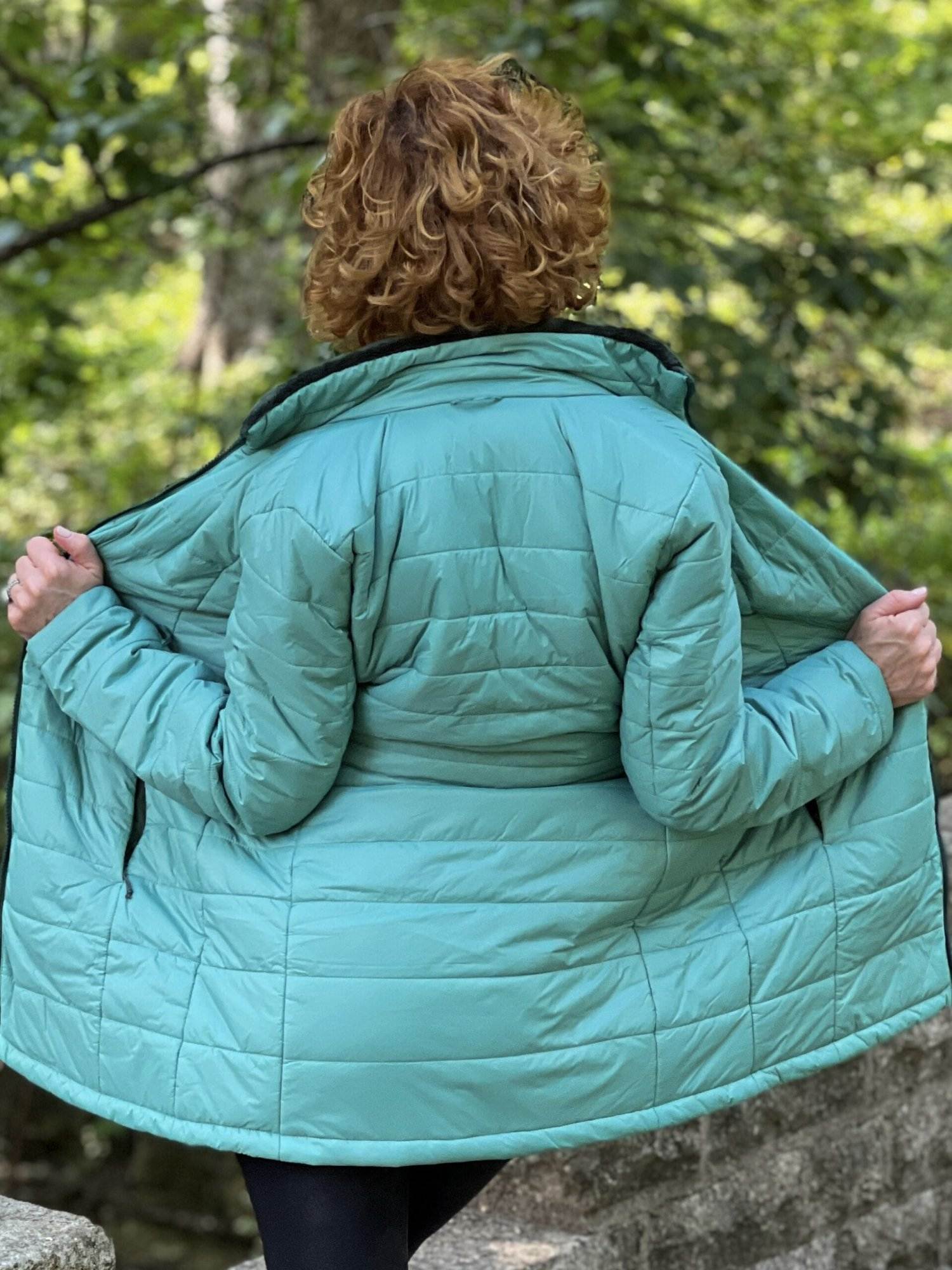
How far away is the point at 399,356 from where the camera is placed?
158 cm

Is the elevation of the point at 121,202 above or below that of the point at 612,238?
below

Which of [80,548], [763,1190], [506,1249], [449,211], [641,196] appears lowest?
[763,1190]

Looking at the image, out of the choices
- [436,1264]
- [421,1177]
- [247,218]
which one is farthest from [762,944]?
[247,218]

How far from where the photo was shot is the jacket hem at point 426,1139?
61.3 inches

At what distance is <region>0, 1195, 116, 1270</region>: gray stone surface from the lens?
164 cm

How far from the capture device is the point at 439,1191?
1819 millimetres

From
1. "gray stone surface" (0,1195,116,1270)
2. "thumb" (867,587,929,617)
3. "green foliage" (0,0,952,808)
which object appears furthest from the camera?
"green foliage" (0,0,952,808)

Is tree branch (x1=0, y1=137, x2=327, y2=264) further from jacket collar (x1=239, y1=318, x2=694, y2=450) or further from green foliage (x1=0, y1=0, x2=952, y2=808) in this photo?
jacket collar (x1=239, y1=318, x2=694, y2=450)

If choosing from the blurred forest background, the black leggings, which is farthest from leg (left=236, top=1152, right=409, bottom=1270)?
the blurred forest background

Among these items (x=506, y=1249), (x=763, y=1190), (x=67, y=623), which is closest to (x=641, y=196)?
(x=763, y=1190)

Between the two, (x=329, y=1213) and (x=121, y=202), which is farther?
(x=121, y=202)

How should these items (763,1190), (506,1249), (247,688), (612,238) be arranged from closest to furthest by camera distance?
(247,688), (506,1249), (763,1190), (612,238)

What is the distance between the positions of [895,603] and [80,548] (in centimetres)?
93

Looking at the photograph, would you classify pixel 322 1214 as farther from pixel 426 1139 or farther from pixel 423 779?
pixel 423 779
